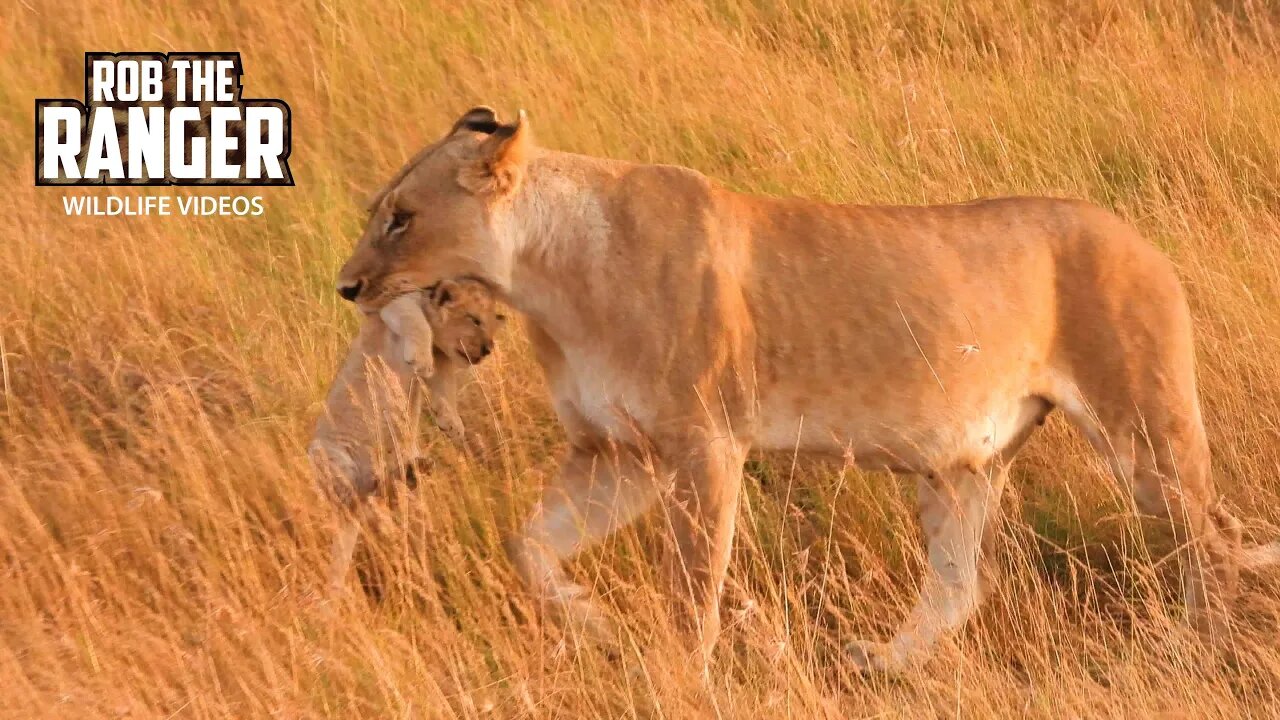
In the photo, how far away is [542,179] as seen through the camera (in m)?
4.72

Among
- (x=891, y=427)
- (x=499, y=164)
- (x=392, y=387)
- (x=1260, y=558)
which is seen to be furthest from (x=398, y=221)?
(x=1260, y=558)

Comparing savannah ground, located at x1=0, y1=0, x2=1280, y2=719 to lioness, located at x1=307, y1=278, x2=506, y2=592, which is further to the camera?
lioness, located at x1=307, y1=278, x2=506, y2=592

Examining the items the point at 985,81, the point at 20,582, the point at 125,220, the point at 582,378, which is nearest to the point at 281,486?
the point at 20,582

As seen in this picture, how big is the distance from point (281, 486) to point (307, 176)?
2.79 metres

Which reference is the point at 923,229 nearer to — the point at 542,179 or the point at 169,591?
the point at 542,179

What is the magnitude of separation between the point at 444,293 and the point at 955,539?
1764 millimetres

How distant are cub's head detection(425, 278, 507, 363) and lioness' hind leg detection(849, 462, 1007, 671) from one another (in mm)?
1384

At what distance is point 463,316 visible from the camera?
15.6 feet

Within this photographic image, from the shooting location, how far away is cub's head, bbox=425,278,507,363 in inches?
185

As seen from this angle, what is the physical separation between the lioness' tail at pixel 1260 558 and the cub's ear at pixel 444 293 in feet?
7.78

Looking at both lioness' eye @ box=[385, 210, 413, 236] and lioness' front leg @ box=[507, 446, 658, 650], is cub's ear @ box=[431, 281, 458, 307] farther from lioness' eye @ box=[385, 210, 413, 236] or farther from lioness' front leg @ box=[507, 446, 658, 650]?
lioness' front leg @ box=[507, 446, 658, 650]

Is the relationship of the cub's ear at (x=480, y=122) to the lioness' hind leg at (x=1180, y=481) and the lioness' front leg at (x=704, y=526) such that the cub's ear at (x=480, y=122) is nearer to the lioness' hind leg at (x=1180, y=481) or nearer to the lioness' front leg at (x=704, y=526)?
the lioness' front leg at (x=704, y=526)

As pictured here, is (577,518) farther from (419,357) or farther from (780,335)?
(780,335)

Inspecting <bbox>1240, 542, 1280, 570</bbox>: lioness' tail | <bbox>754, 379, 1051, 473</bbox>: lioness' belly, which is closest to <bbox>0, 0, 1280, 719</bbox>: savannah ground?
<bbox>1240, 542, 1280, 570</bbox>: lioness' tail
